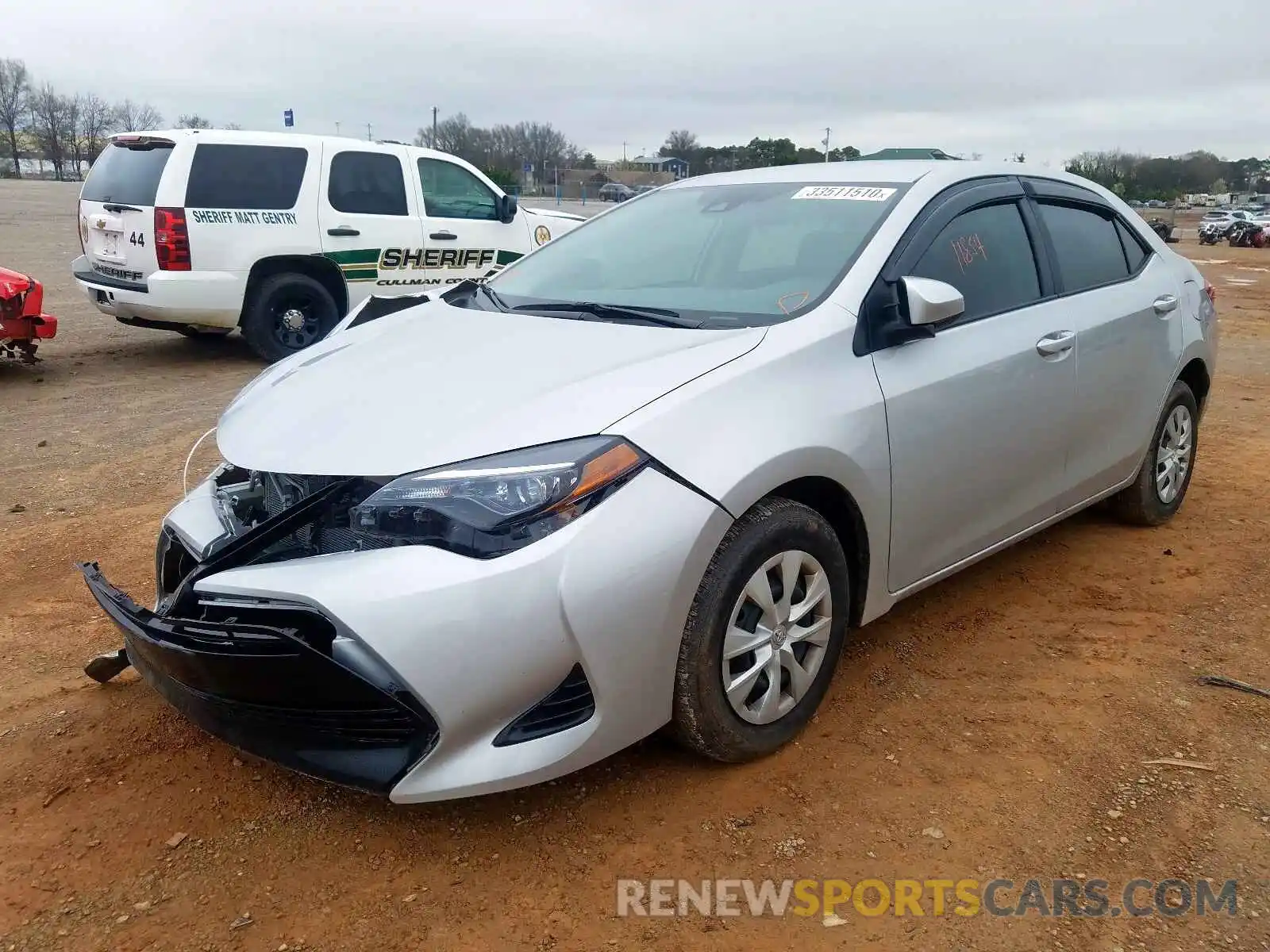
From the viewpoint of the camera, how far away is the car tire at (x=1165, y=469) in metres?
4.57

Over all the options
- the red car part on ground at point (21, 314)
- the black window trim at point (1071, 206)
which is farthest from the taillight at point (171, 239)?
the black window trim at point (1071, 206)

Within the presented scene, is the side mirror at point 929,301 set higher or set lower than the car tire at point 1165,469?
higher

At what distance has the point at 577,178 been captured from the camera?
238 feet

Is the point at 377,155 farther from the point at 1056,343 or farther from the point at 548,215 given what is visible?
the point at 1056,343

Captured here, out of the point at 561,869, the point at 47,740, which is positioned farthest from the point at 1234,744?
the point at 47,740

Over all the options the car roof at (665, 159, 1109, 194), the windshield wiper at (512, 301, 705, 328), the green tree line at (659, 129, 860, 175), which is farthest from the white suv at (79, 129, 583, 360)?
the green tree line at (659, 129, 860, 175)

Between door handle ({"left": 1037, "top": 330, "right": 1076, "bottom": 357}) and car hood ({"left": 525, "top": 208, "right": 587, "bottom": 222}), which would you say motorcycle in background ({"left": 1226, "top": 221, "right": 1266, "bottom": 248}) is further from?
door handle ({"left": 1037, "top": 330, "right": 1076, "bottom": 357})

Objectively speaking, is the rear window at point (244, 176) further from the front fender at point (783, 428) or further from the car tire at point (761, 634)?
the car tire at point (761, 634)

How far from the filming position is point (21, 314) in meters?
7.66

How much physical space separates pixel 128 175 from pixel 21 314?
1.41m

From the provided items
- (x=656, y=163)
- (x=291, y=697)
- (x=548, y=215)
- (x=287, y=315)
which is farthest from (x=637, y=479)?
(x=656, y=163)

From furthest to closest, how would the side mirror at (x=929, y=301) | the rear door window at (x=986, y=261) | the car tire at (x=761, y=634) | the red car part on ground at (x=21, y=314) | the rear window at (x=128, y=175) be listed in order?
the rear window at (x=128, y=175) < the red car part on ground at (x=21, y=314) < the rear door window at (x=986, y=261) < the side mirror at (x=929, y=301) < the car tire at (x=761, y=634)

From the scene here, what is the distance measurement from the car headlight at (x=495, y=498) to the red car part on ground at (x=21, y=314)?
22.0ft

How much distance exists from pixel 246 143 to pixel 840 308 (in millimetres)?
6979
